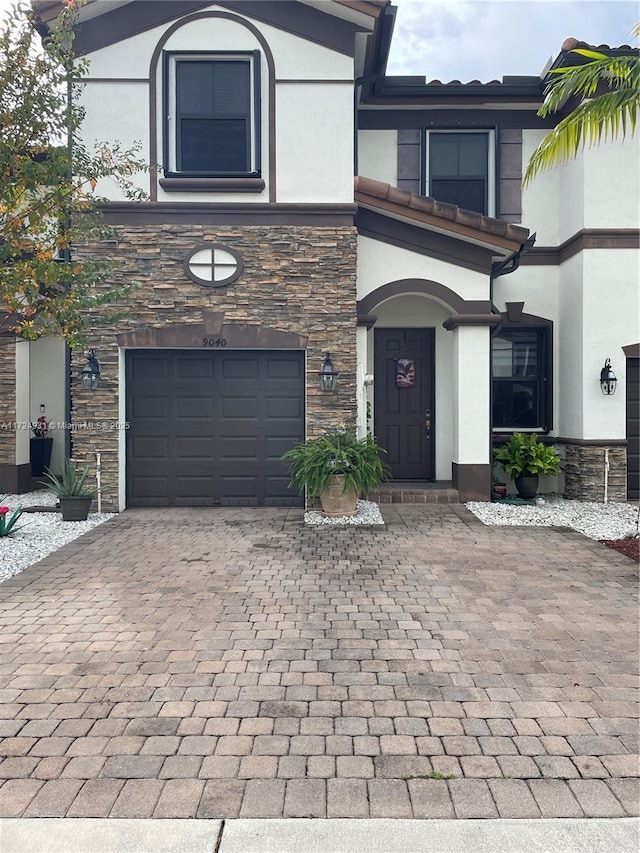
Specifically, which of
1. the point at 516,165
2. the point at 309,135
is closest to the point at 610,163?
the point at 516,165

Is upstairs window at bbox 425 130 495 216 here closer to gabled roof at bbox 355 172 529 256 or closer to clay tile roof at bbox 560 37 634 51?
clay tile roof at bbox 560 37 634 51

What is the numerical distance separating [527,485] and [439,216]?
178 inches

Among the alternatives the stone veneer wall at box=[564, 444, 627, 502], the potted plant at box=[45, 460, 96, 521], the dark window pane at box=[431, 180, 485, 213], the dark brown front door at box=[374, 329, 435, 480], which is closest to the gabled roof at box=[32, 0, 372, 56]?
the dark window pane at box=[431, 180, 485, 213]

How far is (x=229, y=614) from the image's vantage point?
15.6 ft

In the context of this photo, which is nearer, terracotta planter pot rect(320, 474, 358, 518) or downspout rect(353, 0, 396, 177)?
terracotta planter pot rect(320, 474, 358, 518)

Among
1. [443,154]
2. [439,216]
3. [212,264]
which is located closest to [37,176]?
[212,264]

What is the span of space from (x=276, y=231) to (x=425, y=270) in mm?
2426

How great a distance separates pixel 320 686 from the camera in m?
3.61

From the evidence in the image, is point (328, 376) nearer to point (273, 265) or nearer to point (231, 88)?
point (273, 265)

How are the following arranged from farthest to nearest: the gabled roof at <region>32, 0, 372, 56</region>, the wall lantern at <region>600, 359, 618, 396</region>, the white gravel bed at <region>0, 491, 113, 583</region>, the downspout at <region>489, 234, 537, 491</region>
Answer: the wall lantern at <region>600, 359, 618, 396</region> < the downspout at <region>489, 234, 537, 491</region> < the gabled roof at <region>32, 0, 372, 56</region> < the white gravel bed at <region>0, 491, 113, 583</region>

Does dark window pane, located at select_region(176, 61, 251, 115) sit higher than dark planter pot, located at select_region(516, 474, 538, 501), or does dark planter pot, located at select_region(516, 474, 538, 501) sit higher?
dark window pane, located at select_region(176, 61, 251, 115)

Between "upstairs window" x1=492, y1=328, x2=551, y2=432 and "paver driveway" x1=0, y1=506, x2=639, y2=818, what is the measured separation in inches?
185

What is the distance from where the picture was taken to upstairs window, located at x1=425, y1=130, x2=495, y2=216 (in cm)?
1088

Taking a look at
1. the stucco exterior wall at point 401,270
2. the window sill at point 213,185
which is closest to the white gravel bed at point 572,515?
the stucco exterior wall at point 401,270
